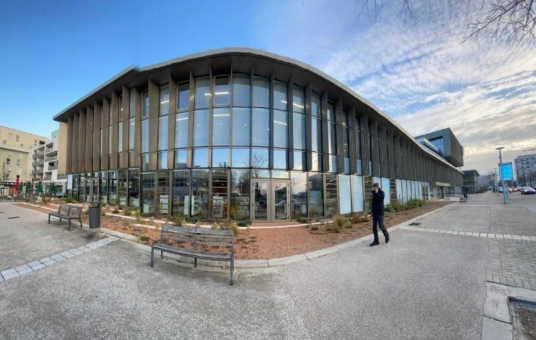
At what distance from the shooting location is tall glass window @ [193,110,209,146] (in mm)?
13305

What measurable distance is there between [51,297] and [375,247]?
7.78 meters

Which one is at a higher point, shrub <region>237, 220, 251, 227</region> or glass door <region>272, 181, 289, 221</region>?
glass door <region>272, 181, 289, 221</region>

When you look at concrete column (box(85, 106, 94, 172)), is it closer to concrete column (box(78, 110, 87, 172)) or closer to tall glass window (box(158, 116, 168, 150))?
concrete column (box(78, 110, 87, 172))

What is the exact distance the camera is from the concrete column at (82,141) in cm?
2281

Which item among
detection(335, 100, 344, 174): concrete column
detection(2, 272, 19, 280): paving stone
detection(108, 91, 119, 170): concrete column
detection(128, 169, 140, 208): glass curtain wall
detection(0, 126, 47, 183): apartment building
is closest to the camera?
detection(2, 272, 19, 280): paving stone

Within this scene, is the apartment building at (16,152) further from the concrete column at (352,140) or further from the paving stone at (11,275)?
the concrete column at (352,140)

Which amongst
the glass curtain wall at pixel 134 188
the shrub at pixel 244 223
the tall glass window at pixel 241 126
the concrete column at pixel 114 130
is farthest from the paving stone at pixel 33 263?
the concrete column at pixel 114 130

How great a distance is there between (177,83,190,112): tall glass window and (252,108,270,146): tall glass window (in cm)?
467

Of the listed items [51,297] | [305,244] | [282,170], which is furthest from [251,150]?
[51,297]

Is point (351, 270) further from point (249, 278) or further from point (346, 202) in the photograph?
point (346, 202)

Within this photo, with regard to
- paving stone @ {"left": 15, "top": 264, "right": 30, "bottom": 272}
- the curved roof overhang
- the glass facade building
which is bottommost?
paving stone @ {"left": 15, "top": 264, "right": 30, "bottom": 272}

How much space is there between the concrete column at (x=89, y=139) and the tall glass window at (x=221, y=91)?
53.9 feet

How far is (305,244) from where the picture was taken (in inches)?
294

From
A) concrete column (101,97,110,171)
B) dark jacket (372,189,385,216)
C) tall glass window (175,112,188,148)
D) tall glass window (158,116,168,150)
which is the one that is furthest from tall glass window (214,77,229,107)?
concrete column (101,97,110,171)
